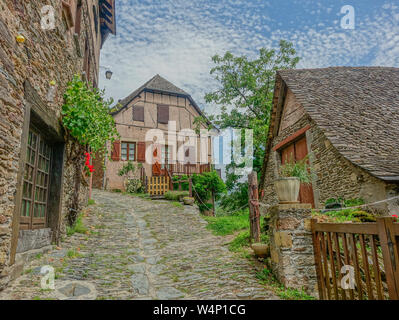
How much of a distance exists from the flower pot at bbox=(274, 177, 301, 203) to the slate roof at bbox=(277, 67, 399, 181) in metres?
2.16

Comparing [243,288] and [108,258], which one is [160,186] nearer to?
[108,258]

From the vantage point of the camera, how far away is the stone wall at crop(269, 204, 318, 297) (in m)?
3.74

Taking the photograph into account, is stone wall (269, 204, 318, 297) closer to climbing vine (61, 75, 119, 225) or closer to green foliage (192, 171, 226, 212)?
climbing vine (61, 75, 119, 225)

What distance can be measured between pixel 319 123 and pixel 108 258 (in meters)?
5.42

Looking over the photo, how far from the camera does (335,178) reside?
664 cm

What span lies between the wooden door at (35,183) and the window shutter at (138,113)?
41.3 ft

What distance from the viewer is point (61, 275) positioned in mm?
3799

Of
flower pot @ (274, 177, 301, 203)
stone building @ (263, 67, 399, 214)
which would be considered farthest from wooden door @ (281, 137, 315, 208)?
flower pot @ (274, 177, 301, 203)

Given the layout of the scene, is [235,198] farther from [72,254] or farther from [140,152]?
[72,254]

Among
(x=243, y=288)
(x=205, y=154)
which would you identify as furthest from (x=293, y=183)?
(x=205, y=154)

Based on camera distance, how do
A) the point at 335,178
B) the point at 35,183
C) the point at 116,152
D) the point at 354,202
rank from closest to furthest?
the point at 35,183 < the point at 354,202 < the point at 335,178 < the point at 116,152

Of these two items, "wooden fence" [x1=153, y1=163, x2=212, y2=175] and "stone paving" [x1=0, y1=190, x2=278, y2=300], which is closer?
"stone paving" [x1=0, y1=190, x2=278, y2=300]

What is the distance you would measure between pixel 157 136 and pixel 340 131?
491 inches

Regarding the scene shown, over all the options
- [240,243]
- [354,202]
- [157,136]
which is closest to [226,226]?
[240,243]
